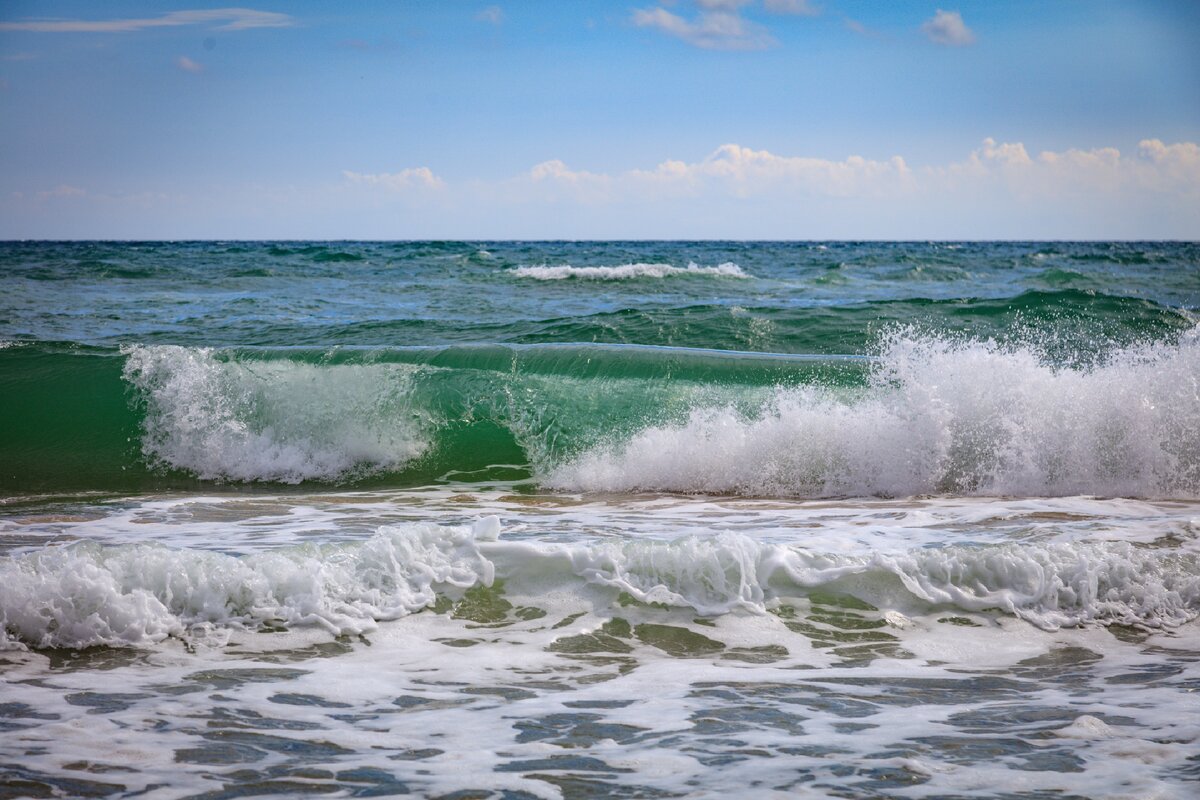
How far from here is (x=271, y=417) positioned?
877 centimetres

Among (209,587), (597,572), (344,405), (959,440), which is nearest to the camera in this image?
(209,587)

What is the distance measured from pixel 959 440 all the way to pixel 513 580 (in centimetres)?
415

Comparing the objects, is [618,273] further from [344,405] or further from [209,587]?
[209,587]

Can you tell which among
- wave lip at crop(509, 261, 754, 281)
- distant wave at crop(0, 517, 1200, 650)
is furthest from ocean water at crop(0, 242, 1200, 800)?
wave lip at crop(509, 261, 754, 281)

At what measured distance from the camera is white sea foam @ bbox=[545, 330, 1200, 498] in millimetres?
7207

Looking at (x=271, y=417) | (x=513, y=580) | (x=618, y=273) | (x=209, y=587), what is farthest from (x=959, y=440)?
(x=618, y=273)

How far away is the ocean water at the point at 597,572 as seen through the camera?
3094 mm

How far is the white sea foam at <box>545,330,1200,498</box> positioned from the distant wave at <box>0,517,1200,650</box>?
2378mm

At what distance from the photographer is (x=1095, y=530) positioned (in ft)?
18.1

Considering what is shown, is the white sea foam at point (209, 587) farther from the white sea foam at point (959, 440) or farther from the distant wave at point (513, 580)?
the white sea foam at point (959, 440)

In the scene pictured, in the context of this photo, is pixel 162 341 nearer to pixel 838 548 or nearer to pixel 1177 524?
pixel 838 548

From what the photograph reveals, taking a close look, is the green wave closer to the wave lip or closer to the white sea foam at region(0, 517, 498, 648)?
the white sea foam at region(0, 517, 498, 648)

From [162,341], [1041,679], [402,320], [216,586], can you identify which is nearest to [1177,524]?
[1041,679]

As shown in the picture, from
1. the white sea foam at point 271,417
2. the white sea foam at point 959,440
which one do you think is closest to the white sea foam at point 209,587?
the white sea foam at point 959,440
